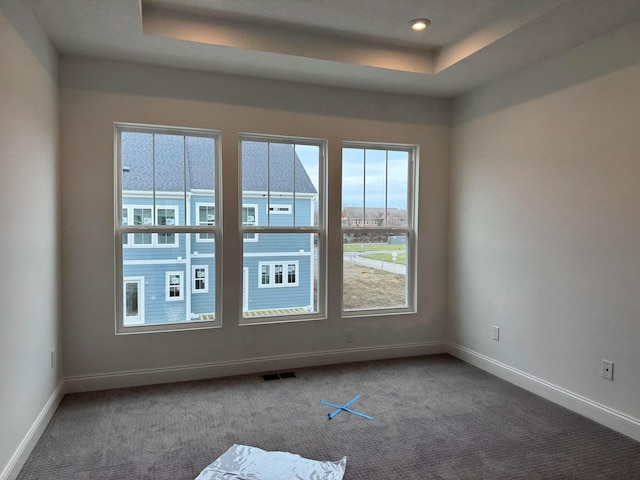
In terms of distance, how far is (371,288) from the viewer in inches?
158

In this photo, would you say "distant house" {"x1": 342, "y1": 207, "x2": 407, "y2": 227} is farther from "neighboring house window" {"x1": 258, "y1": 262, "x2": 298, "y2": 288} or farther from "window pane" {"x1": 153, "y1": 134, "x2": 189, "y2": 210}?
"window pane" {"x1": 153, "y1": 134, "x2": 189, "y2": 210}

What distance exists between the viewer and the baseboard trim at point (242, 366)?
317 centimetres

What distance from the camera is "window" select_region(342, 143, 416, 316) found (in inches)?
153

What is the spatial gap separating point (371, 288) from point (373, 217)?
2.32ft

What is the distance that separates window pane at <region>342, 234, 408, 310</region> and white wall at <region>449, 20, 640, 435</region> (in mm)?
603

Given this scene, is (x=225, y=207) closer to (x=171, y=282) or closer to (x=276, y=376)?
(x=171, y=282)

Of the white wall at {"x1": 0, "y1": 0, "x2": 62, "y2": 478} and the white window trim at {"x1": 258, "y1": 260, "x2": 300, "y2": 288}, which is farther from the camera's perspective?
the white window trim at {"x1": 258, "y1": 260, "x2": 300, "y2": 288}

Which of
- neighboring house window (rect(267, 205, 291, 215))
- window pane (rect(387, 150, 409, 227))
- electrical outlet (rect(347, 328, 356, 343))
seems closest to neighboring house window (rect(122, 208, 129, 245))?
neighboring house window (rect(267, 205, 291, 215))

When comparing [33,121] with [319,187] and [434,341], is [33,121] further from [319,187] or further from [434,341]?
[434,341]

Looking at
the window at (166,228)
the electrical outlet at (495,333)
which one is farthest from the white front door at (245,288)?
the electrical outlet at (495,333)

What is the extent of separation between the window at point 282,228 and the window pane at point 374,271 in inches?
11.5

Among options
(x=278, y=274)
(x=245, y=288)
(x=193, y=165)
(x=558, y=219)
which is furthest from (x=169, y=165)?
(x=558, y=219)

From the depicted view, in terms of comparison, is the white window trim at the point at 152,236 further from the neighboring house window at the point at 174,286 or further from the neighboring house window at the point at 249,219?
the neighboring house window at the point at 249,219

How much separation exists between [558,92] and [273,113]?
7.36 ft
